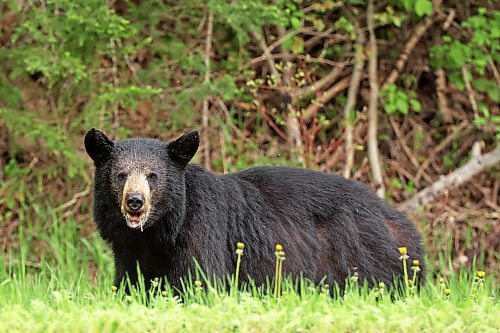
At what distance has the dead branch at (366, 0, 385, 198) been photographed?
10727 millimetres

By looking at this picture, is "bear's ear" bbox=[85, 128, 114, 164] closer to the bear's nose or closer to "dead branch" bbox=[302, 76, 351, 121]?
the bear's nose

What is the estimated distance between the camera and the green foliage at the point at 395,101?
10945 millimetres

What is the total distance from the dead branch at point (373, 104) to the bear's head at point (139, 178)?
4738 millimetres

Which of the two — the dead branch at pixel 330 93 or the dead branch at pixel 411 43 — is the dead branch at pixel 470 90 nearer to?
the dead branch at pixel 411 43

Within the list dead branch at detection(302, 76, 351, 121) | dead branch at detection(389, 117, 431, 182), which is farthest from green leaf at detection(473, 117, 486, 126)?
dead branch at detection(302, 76, 351, 121)

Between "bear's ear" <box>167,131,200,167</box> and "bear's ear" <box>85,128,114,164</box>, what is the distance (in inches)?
14.2

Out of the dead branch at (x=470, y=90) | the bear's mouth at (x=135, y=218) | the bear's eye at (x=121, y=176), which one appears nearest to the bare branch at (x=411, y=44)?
the dead branch at (x=470, y=90)

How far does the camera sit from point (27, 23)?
909 cm

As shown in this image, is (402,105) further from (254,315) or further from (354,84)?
(254,315)

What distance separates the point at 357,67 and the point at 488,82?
1.45 metres

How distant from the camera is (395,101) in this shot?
11.1 m

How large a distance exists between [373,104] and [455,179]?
3.83 feet

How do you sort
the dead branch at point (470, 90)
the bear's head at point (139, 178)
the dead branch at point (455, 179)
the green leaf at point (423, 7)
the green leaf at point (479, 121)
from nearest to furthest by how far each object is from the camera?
the bear's head at point (139, 178) → the green leaf at point (423, 7) → the dead branch at point (455, 179) → the green leaf at point (479, 121) → the dead branch at point (470, 90)

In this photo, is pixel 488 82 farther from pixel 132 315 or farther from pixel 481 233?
pixel 132 315
